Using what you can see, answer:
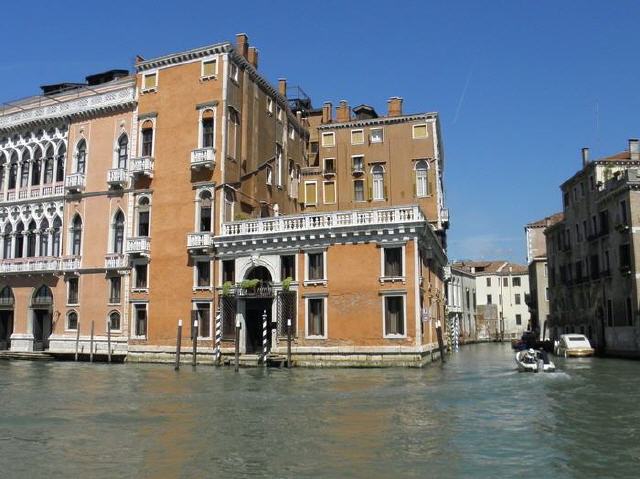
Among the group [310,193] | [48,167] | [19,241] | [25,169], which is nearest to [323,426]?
[310,193]

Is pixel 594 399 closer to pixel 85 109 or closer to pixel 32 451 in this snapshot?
pixel 32 451

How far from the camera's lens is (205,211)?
31328 mm

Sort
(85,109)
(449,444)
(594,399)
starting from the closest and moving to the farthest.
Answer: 1. (449,444)
2. (594,399)
3. (85,109)

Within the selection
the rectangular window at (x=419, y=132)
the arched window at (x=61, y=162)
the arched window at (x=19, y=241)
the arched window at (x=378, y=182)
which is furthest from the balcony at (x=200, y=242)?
the rectangular window at (x=419, y=132)

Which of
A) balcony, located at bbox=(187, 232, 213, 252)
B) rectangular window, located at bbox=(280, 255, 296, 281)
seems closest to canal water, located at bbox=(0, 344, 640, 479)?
rectangular window, located at bbox=(280, 255, 296, 281)

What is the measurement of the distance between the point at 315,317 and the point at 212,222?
6988 millimetres

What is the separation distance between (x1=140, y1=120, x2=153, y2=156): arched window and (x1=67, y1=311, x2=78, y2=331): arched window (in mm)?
9154

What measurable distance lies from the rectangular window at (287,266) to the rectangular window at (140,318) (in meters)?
7.72

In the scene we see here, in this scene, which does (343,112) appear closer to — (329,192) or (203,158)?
(329,192)

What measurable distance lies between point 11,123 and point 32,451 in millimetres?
31259

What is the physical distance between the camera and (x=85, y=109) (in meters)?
35.0

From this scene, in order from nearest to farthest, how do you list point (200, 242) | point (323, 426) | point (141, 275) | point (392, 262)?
point (323, 426) < point (392, 262) < point (200, 242) < point (141, 275)

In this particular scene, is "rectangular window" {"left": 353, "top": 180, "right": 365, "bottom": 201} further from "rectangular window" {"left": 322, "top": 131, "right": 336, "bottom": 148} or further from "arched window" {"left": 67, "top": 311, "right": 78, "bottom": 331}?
"arched window" {"left": 67, "top": 311, "right": 78, "bottom": 331}

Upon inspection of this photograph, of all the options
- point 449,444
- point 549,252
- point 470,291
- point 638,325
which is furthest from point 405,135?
point 470,291
